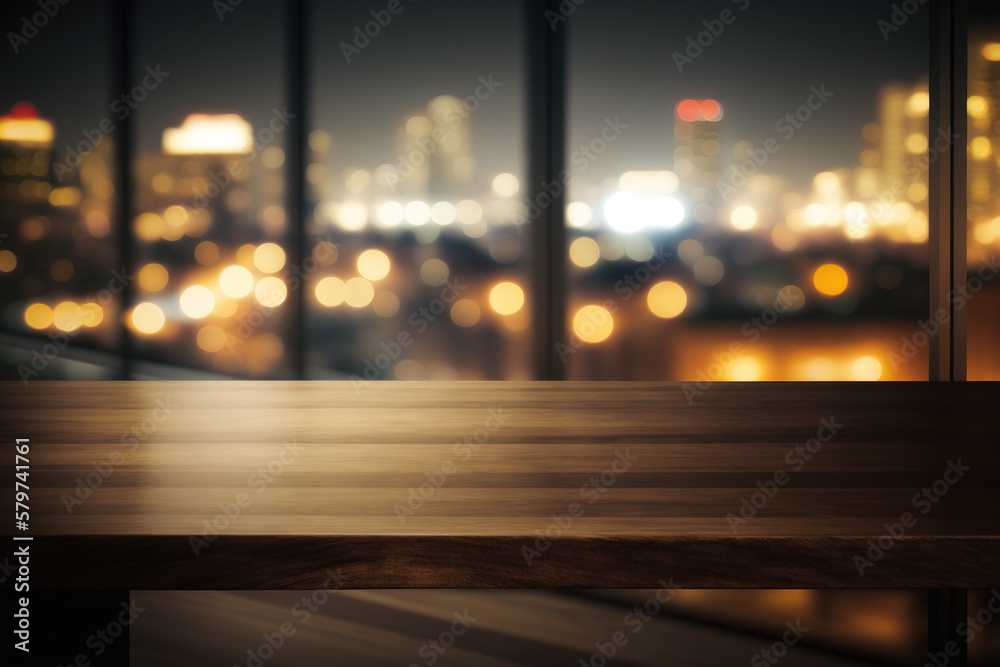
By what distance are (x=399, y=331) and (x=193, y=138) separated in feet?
3.75

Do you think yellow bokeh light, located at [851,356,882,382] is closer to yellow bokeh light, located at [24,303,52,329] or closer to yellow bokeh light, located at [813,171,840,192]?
yellow bokeh light, located at [813,171,840,192]

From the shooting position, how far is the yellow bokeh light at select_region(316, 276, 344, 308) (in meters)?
2.74

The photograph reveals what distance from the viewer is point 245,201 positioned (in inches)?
109

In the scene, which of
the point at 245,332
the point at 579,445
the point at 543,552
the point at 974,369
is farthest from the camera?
the point at 245,332

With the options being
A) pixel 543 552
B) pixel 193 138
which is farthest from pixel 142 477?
pixel 193 138

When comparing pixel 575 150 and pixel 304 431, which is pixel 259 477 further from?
pixel 575 150

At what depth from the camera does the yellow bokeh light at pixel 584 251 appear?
8.73ft
